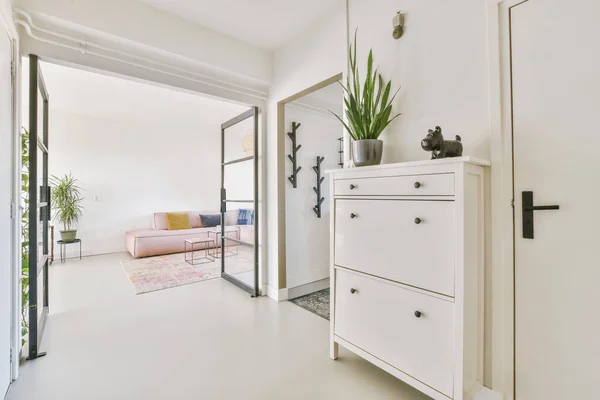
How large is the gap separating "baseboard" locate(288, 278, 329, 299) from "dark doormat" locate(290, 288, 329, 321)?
0.16ft

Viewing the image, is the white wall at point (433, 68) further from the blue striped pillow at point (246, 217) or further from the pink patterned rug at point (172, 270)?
the pink patterned rug at point (172, 270)

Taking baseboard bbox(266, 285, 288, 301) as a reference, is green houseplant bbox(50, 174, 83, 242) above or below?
above

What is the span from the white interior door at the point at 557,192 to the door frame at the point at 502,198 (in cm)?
3

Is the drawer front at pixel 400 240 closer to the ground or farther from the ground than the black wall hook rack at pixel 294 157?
closer to the ground

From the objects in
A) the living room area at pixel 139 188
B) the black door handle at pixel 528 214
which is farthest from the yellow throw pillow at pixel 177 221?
the black door handle at pixel 528 214

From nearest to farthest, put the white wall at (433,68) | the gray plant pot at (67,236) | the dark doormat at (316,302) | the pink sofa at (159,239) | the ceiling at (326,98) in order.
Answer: the white wall at (433,68) → the dark doormat at (316,302) → the ceiling at (326,98) → the gray plant pot at (67,236) → the pink sofa at (159,239)

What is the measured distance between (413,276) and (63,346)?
2.58 m

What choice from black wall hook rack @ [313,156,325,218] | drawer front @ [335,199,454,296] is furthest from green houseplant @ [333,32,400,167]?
black wall hook rack @ [313,156,325,218]

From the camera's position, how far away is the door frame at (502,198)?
4.51 feet

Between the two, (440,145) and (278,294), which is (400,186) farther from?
(278,294)

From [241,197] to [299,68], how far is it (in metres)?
1.74

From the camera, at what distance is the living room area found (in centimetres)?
348

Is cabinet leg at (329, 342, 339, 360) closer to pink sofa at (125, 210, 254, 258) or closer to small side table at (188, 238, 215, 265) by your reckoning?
small side table at (188, 238, 215, 265)

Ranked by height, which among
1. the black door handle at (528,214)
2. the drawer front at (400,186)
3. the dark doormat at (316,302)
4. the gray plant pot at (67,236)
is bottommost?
the dark doormat at (316,302)
